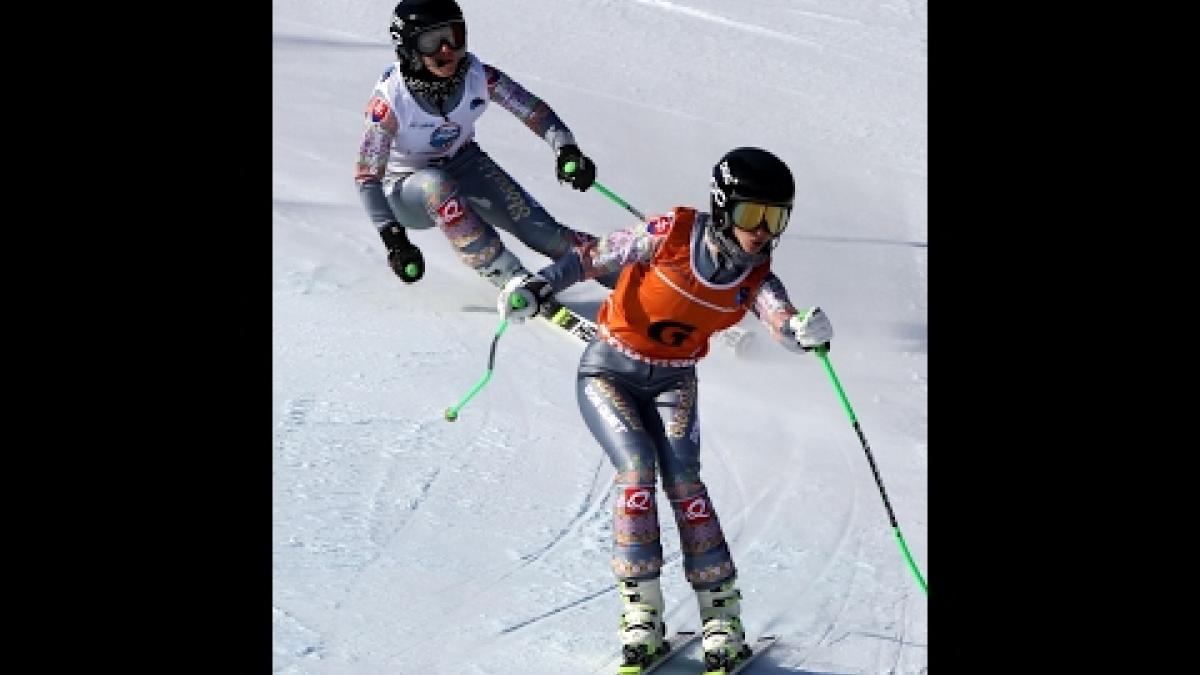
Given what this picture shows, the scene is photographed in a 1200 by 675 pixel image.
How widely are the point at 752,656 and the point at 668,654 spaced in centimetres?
33

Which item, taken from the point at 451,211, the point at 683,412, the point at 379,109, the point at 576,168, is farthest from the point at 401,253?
the point at 683,412

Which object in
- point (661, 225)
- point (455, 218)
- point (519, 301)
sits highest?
point (661, 225)

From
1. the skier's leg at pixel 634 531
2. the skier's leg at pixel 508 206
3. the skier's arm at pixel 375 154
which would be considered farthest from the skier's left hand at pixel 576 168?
the skier's leg at pixel 634 531

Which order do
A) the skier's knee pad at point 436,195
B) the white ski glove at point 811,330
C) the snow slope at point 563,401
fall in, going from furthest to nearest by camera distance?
the skier's knee pad at point 436,195, the snow slope at point 563,401, the white ski glove at point 811,330

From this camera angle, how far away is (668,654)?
7.70m

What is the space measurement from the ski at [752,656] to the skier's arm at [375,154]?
3.73 metres

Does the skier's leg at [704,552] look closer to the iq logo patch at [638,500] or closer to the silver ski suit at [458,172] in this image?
the iq logo patch at [638,500]

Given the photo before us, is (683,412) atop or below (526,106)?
atop

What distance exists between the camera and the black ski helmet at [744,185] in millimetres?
7371

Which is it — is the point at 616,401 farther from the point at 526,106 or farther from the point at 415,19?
the point at 526,106

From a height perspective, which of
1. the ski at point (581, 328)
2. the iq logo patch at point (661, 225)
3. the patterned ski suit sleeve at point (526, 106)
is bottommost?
the ski at point (581, 328)

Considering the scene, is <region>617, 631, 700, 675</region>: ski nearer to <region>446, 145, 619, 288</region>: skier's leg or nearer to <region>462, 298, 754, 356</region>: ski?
<region>462, 298, 754, 356</region>: ski
